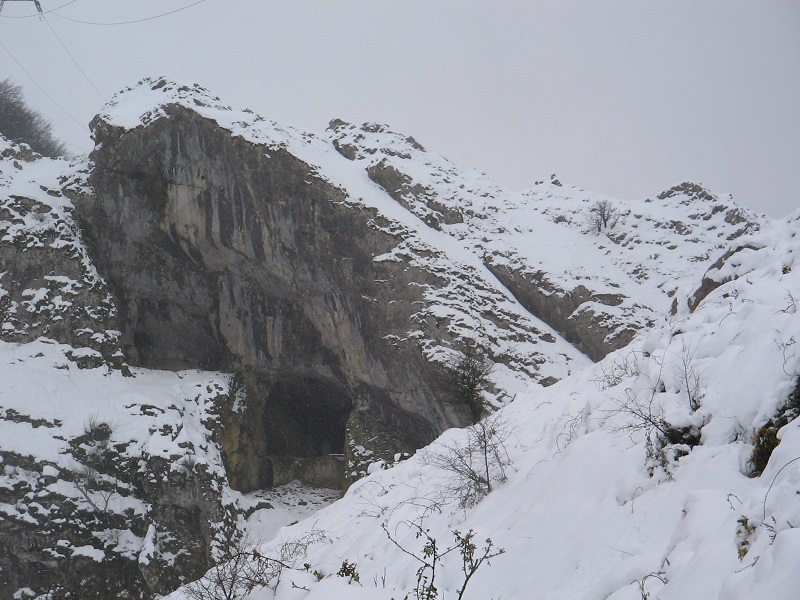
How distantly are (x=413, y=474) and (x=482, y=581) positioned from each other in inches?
146

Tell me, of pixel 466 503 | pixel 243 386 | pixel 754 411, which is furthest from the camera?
pixel 243 386

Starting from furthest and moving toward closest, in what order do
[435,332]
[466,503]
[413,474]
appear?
[435,332]
[413,474]
[466,503]

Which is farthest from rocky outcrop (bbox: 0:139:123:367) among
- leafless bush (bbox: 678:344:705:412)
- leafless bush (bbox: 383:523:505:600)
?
leafless bush (bbox: 678:344:705:412)

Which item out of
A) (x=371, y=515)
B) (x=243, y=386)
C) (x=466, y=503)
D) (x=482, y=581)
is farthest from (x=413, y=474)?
(x=243, y=386)

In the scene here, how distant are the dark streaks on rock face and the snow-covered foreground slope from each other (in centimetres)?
1751

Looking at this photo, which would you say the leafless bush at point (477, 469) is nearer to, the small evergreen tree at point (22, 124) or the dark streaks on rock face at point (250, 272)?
the dark streaks on rock face at point (250, 272)

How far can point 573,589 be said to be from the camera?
3.35 metres

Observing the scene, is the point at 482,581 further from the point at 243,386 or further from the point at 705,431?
Answer: the point at 243,386

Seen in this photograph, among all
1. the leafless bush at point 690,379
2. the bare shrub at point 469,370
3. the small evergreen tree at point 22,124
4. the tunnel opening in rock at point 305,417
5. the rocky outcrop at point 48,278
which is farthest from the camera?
the small evergreen tree at point 22,124

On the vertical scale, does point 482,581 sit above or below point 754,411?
below

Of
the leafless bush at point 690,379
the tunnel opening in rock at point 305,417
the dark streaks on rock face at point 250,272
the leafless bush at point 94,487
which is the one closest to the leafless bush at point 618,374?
the leafless bush at point 690,379

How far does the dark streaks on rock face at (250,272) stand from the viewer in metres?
23.9

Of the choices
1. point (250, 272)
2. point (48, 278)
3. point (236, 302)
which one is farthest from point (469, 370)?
point (48, 278)

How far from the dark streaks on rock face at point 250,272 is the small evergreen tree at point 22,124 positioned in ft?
45.1
